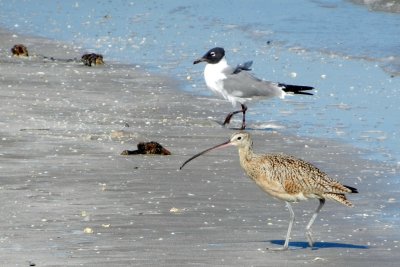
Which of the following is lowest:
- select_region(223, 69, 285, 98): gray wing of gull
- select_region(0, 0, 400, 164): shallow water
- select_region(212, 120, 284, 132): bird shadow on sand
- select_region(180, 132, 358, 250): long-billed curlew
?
select_region(0, 0, 400, 164): shallow water

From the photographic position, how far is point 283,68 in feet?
64.8

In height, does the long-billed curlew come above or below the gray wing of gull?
above

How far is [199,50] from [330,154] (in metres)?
9.30

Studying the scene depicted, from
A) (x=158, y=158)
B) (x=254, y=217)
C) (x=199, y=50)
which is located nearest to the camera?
(x=254, y=217)

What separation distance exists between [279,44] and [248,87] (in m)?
6.71

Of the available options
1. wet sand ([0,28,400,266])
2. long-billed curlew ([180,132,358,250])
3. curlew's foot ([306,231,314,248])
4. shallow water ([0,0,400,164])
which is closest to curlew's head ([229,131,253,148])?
long-billed curlew ([180,132,358,250])

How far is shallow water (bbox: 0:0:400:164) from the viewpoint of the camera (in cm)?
1518

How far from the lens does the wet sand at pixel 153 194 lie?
8.46 meters

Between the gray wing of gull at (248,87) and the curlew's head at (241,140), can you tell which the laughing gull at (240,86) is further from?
the curlew's head at (241,140)

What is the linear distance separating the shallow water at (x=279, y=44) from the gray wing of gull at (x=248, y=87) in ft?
0.90

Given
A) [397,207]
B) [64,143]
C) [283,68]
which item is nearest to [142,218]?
[397,207]

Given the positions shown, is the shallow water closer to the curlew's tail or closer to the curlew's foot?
the curlew's tail

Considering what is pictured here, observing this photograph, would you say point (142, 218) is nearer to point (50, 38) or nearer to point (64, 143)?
point (64, 143)

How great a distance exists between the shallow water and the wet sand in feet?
3.31
